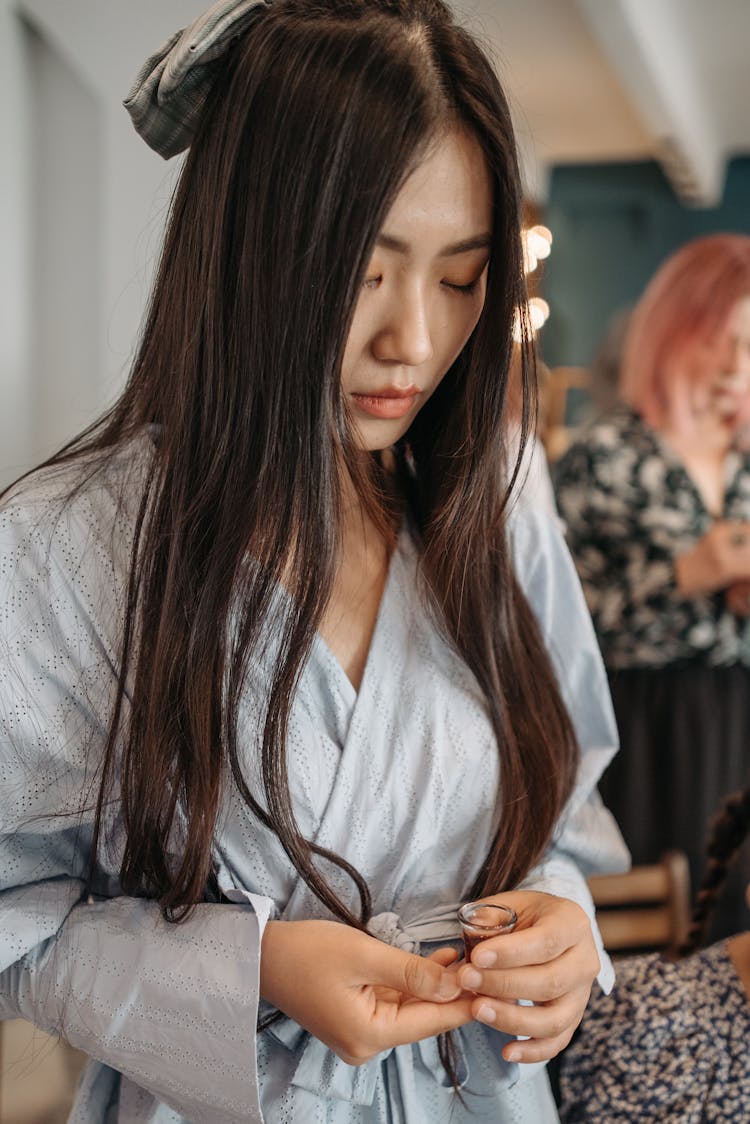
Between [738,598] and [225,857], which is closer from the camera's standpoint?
[225,857]

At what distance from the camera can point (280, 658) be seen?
836 millimetres

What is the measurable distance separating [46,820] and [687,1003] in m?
0.71

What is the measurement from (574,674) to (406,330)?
43 centimetres

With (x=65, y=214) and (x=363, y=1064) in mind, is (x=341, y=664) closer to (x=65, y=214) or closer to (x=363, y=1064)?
(x=363, y=1064)

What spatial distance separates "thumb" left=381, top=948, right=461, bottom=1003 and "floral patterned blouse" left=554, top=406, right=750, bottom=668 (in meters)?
1.59

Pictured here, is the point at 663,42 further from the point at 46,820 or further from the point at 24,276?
the point at 46,820

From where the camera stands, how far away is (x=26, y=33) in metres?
2.28

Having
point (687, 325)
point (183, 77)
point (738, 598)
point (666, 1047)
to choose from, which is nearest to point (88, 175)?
point (687, 325)

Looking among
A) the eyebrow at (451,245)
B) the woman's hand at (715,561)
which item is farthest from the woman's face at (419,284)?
the woman's hand at (715,561)

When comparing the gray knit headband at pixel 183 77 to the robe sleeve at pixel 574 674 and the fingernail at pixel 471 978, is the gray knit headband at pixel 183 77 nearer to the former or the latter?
the robe sleeve at pixel 574 674

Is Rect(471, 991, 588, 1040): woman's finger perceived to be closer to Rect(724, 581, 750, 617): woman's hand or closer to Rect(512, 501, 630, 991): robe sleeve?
Rect(512, 501, 630, 991): robe sleeve

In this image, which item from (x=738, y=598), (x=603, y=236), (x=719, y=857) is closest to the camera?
(x=719, y=857)

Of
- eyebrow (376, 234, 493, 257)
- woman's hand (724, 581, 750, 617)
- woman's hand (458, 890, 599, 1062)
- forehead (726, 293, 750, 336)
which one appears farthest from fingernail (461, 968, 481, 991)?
forehead (726, 293, 750, 336)

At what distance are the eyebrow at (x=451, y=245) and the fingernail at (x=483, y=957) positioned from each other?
47 centimetres
